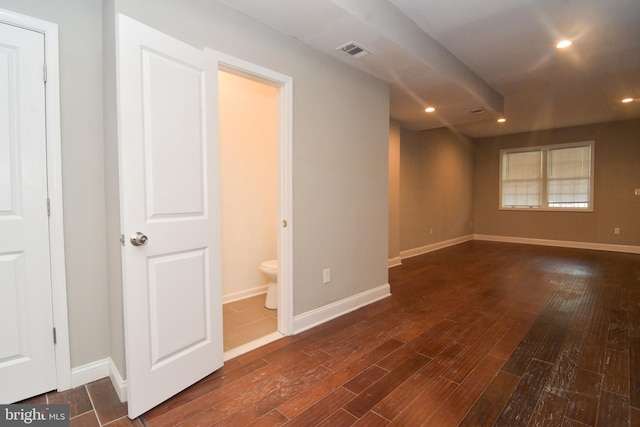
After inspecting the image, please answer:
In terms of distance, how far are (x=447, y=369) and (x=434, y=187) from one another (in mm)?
4961

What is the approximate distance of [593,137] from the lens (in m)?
6.32

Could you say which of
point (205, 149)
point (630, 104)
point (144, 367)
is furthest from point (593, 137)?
point (144, 367)

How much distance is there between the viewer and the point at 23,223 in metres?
1.64

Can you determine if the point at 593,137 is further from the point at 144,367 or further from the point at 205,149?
the point at 144,367

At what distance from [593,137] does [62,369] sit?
8803 mm

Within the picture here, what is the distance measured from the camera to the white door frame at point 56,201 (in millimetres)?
1682

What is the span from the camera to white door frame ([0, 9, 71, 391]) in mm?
1682

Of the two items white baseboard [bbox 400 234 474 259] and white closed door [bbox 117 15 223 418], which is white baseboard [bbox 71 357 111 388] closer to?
white closed door [bbox 117 15 223 418]

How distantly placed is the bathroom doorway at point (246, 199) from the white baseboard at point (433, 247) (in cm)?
294

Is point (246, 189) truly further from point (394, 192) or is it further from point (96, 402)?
point (394, 192)

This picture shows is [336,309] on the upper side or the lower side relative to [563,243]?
lower

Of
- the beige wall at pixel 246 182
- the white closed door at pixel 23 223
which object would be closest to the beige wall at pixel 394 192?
the beige wall at pixel 246 182

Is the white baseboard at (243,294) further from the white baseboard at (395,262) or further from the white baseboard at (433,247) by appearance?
the white baseboard at (433,247)

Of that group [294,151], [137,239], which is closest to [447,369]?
[294,151]
